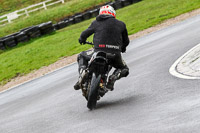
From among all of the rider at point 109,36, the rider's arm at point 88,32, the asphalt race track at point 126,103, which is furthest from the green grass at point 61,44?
the rider at point 109,36

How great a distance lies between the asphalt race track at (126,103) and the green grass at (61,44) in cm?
498

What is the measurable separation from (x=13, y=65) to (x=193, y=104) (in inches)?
606

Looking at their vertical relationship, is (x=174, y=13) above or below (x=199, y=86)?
below

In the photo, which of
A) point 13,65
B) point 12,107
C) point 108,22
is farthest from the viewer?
point 13,65

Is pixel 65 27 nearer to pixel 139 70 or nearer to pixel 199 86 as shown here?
pixel 139 70

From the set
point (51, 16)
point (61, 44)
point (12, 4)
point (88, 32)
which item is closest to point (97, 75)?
point (88, 32)

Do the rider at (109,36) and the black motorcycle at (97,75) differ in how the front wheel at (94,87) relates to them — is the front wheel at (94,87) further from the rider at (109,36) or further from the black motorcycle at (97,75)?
the rider at (109,36)

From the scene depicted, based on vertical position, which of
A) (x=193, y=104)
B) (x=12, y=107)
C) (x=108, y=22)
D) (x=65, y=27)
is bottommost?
(x=65, y=27)

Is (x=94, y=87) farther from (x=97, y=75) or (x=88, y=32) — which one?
(x=88, y=32)

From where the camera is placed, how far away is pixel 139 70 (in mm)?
11141

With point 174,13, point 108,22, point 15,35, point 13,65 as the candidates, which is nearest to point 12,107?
point 108,22

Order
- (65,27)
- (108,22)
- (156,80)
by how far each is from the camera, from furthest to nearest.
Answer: (65,27) < (156,80) < (108,22)

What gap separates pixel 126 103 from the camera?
26.4 feet

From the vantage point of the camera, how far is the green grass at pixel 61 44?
766 inches
